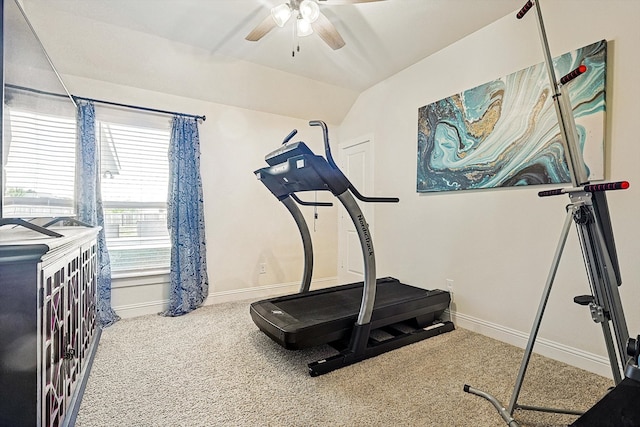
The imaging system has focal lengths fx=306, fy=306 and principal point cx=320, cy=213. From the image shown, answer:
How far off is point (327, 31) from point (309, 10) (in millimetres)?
313

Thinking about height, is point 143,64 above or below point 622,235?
above

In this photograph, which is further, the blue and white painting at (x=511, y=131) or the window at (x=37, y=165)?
the blue and white painting at (x=511, y=131)

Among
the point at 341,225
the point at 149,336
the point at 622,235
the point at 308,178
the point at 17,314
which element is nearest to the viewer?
the point at 17,314

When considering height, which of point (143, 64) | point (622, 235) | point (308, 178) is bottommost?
point (622, 235)

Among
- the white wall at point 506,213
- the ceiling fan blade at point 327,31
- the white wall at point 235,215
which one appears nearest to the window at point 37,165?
the white wall at point 235,215

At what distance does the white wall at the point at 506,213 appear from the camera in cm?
197

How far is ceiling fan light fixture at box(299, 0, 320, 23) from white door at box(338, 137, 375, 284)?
6.86 ft

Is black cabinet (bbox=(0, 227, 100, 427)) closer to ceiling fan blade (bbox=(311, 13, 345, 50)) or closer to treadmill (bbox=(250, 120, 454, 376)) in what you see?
treadmill (bbox=(250, 120, 454, 376))

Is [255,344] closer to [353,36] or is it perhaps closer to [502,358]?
[502,358]

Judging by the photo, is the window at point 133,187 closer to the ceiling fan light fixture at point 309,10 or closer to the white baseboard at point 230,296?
the white baseboard at point 230,296

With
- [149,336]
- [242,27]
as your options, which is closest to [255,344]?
[149,336]

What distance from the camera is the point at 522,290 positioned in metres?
2.48

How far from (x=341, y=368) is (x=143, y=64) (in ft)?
10.8

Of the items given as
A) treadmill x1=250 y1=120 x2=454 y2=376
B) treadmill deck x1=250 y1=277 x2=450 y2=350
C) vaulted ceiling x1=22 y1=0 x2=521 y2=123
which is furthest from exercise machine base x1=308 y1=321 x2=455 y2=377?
vaulted ceiling x1=22 y1=0 x2=521 y2=123
